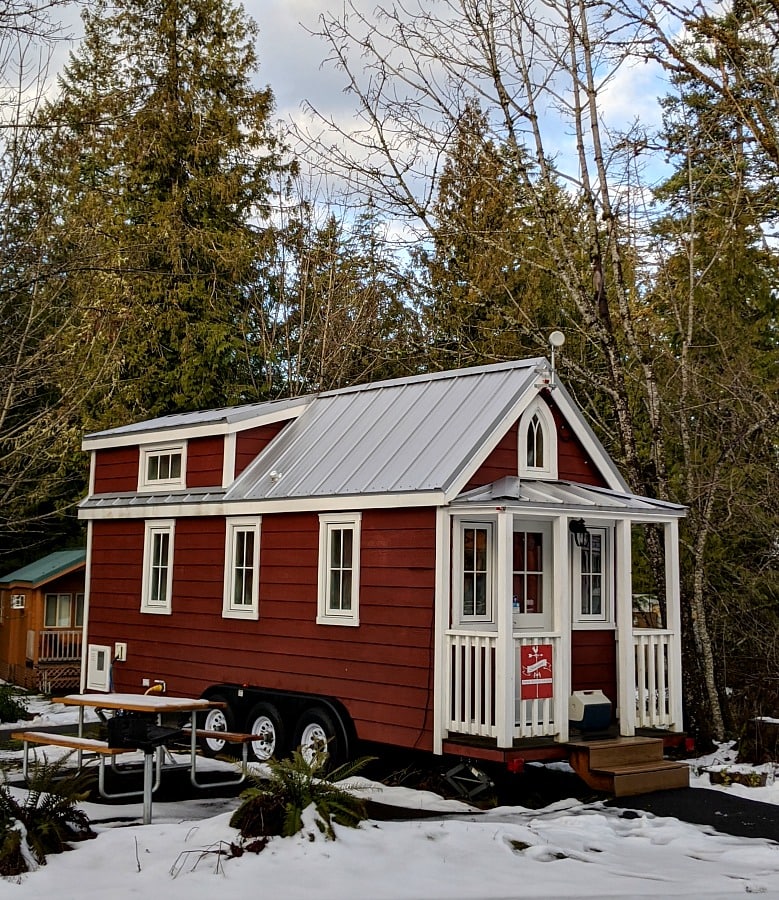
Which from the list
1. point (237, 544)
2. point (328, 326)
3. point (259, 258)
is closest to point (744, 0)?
point (237, 544)

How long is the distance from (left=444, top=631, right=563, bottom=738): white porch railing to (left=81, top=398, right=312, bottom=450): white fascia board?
4466mm

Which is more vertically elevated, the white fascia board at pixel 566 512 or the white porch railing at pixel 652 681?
the white fascia board at pixel 566 512

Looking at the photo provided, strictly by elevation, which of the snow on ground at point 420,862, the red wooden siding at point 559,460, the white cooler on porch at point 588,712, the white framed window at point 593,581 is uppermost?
the red wooden siding at point 559,460

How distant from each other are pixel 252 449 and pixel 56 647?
29.2 ft

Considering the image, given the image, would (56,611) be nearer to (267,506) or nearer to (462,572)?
(267,506)

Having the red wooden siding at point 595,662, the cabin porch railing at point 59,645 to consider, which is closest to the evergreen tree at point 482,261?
the red wooden siding at point 595,662

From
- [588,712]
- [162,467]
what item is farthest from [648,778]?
[162,467]

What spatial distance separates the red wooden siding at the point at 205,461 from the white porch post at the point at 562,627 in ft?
15.6

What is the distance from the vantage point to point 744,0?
11359 millimetres

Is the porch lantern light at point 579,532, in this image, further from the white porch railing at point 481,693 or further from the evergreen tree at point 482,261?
the evergreen tree at point 482,261

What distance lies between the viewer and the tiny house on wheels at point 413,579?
1012 cm

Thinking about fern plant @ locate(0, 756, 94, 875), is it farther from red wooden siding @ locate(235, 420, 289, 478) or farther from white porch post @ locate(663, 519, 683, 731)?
white porch post @ locate(663, 519, 683, 731)

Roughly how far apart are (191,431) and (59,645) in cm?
835

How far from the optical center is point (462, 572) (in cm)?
1055
